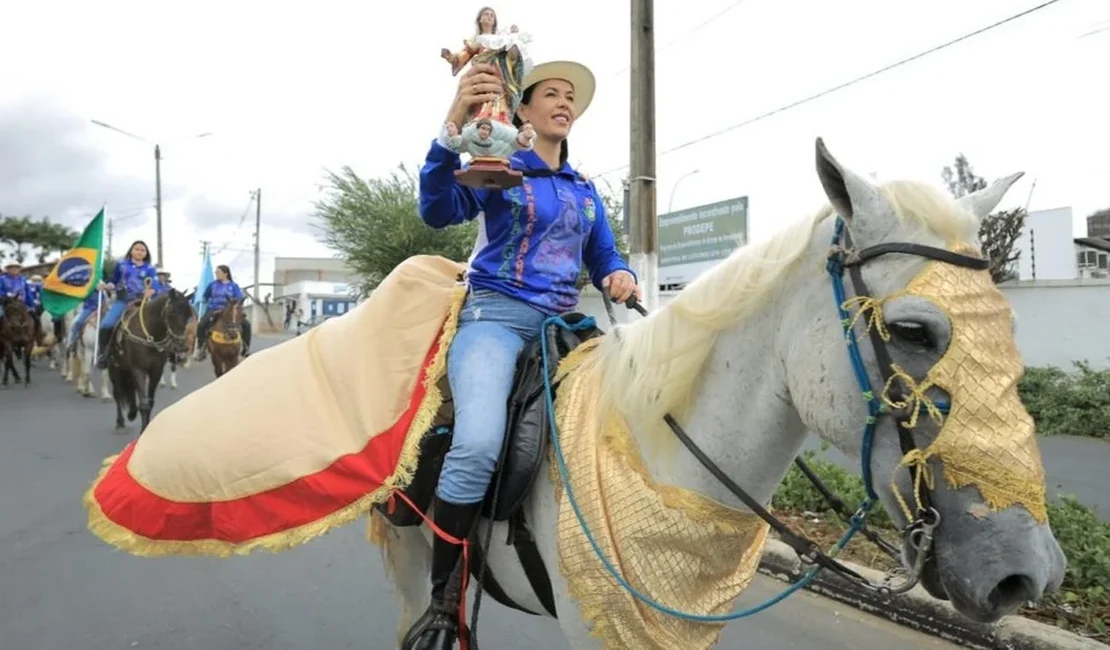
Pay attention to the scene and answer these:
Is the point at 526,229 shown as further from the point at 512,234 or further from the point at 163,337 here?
the point at 163,337

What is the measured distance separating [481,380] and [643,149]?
6.31 metres

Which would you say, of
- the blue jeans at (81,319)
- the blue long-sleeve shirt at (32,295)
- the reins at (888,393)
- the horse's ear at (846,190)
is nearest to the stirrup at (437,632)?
the reins at (888,393)

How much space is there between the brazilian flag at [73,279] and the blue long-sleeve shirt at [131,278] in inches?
11.5

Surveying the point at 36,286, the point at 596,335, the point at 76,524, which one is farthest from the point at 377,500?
the point at 36,286

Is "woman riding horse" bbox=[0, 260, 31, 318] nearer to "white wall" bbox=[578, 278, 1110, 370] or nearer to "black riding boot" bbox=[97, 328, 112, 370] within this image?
"black riding boot" bbox=[97, 328, 112, 370]

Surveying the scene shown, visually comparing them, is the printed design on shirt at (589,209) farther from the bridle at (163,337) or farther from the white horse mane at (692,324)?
the bridle at (163,337)

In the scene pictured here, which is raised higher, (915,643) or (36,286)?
(36,286)

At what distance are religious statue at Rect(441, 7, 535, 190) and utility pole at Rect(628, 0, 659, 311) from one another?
5.58 metres

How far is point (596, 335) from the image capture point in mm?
2477

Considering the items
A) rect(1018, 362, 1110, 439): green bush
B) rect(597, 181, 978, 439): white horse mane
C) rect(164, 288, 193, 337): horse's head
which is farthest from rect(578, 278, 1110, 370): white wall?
rect(597, 181, 978, 439): white horse mane

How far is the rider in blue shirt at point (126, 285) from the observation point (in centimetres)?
960

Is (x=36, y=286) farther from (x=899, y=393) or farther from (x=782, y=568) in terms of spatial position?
(x=899, y=393)

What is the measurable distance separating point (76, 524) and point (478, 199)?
16.4ft

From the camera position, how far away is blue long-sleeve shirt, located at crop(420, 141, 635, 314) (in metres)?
2.37
